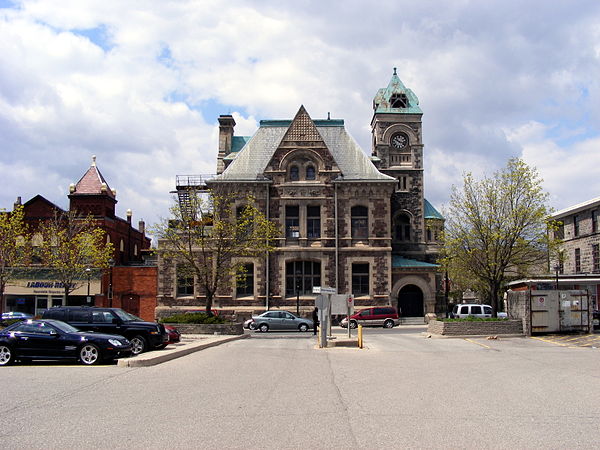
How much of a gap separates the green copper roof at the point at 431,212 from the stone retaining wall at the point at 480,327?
26.3 m

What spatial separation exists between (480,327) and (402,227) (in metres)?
25.0

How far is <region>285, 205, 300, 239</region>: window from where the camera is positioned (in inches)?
1918

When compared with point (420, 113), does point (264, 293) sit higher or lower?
lower

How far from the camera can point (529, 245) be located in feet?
113

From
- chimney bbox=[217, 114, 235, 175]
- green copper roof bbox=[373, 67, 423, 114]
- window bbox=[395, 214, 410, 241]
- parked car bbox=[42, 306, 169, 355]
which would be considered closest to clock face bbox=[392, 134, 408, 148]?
green copper roof bbox=[373, 67, 423, 114]

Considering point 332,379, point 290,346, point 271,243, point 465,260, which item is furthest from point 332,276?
point 332,379

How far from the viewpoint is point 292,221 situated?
48938mm

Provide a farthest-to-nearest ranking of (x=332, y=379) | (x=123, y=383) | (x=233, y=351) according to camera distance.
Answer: (x=233, y=351) < (x=332, y=379) < (x=123, y=383)

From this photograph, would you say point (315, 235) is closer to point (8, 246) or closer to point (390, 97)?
point (390, 97)

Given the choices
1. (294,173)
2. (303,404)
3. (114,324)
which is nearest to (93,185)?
(294,173)

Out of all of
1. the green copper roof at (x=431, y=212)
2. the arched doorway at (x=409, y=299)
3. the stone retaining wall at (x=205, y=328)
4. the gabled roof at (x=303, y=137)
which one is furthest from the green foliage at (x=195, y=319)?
the green copper roof at (x=431, y=212)

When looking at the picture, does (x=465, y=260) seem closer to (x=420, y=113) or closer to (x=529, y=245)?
(x=529, y=245)

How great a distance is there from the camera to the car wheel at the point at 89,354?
17562 millimetres

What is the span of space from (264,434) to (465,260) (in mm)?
28232
